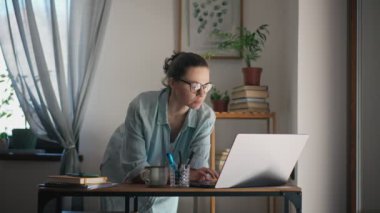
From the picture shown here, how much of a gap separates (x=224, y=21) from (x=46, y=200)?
2452 mm

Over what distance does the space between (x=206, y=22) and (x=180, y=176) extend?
→ 2152 mm

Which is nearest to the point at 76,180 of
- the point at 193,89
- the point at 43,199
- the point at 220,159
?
the point at 43,199

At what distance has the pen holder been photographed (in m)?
2.18

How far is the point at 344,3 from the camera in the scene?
3602 mm

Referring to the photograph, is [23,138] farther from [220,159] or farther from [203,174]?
[203,174]

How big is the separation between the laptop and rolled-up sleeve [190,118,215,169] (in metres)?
0.24

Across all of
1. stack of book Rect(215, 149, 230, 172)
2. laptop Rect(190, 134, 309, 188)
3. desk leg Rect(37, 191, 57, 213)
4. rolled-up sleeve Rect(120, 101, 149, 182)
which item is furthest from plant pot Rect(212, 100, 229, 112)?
desk leg Rect(37, 191, 57, 213)

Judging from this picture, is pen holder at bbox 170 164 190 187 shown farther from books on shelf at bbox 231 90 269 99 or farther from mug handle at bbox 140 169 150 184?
books on shelf at bbox 231 90 269 99

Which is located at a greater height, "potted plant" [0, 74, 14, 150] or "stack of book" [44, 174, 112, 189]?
"potted plant" [0, 74, 14, 150]

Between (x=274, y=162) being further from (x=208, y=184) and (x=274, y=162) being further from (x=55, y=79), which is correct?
(x=55, y=79)

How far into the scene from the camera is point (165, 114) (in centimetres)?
250

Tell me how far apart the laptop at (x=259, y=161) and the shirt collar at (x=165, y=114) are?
1.20ft

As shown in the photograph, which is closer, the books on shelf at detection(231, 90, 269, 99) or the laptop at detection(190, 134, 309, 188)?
the laptop at detection(190, 134, 309, 188)

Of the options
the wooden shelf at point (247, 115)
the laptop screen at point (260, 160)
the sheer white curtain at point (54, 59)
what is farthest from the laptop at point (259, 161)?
the sheer white curtain at point (54, 59)
